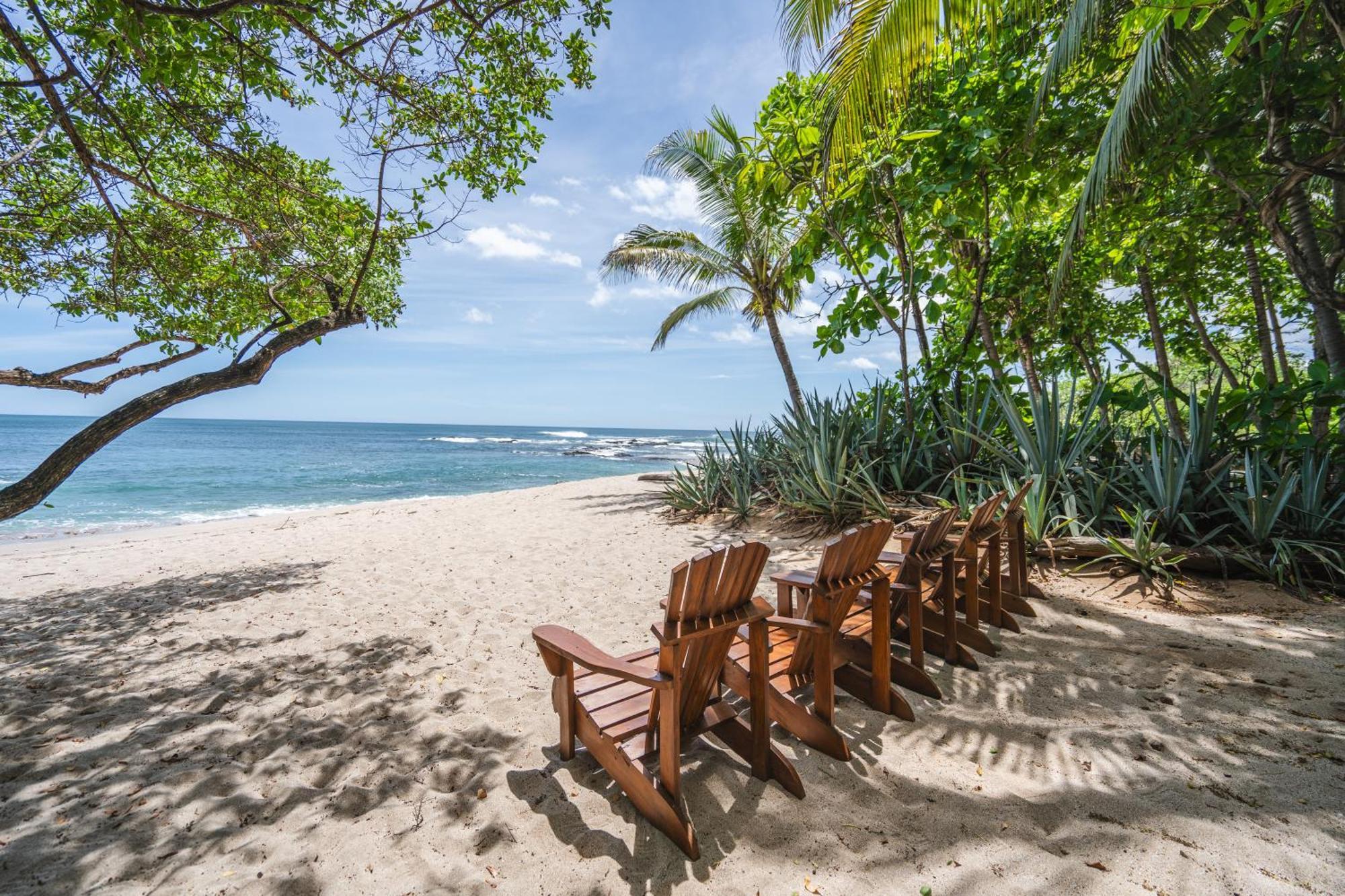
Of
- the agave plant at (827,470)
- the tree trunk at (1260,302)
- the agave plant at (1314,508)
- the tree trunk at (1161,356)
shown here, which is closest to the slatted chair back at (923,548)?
the agave plant at (827,470)

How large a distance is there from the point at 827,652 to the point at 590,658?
3.23 ft

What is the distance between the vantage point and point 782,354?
412 inches

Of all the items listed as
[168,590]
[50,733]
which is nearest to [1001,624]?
[50,733]

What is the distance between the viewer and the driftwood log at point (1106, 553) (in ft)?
13.0

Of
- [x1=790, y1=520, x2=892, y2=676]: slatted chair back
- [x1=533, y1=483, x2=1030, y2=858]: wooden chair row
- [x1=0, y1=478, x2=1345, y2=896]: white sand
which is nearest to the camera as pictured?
[x1=0, y1=478, x2=1345, y2=896]: white sand

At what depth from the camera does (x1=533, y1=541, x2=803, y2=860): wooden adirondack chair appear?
1.73 meters

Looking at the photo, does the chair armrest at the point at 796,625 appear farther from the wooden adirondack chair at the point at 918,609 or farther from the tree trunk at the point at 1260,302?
the tree trunk at the point at 1260,302

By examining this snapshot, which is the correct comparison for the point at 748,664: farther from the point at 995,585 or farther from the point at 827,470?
the point at 827,470

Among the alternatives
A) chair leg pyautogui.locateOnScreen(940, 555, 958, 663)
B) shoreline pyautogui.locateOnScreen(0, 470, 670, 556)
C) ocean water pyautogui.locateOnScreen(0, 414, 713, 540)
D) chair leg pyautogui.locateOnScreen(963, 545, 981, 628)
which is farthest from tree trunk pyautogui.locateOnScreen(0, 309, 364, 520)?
shoreline pyautogui.locateOnScreen(0, 470, 670, 556)

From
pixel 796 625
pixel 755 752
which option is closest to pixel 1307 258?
pixel 796 625

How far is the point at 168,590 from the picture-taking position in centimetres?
518

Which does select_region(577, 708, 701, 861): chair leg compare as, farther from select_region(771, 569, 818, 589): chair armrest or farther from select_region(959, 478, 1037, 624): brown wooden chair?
select_region(959, 478, 1037, 624): brown wooden chair

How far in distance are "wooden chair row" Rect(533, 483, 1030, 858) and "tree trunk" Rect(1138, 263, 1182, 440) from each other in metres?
3.58

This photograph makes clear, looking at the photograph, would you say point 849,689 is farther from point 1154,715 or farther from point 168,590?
point 168,590
